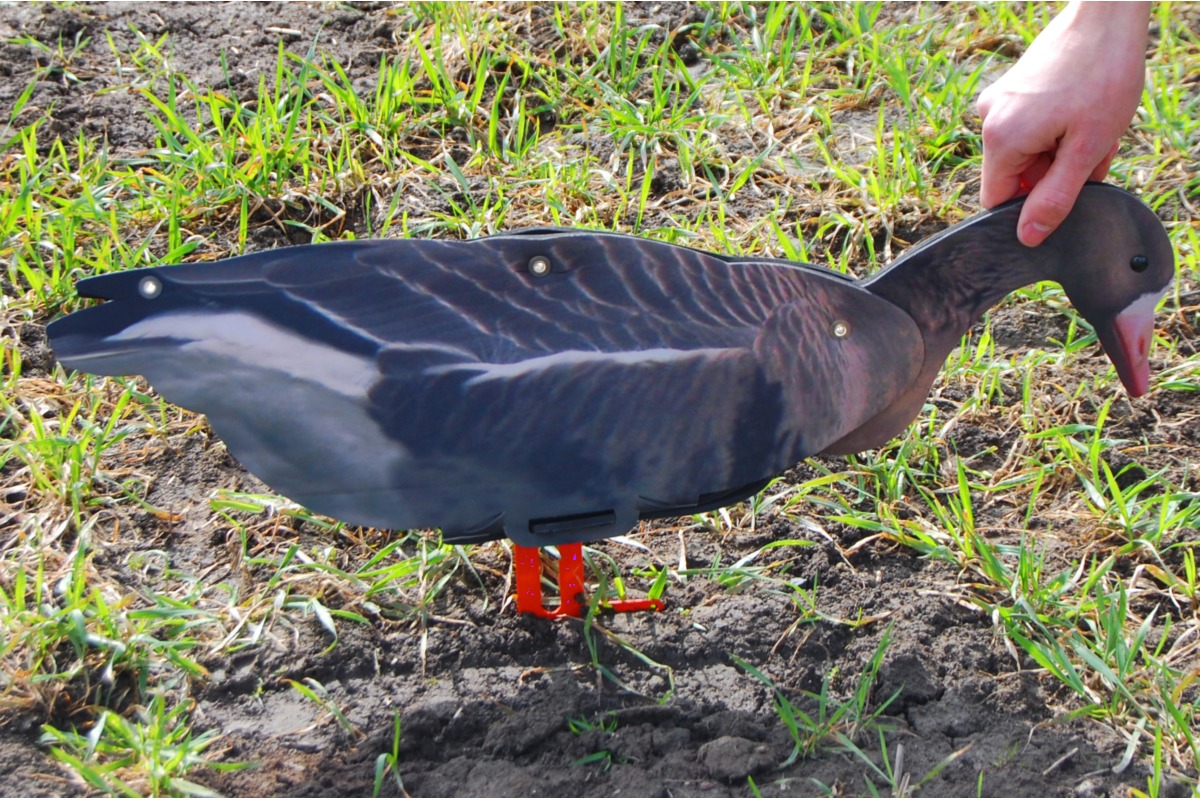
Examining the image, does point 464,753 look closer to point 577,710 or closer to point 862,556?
point 577,710

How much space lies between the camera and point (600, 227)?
264 centimetres

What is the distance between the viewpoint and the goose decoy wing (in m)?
1.58

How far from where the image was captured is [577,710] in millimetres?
1773

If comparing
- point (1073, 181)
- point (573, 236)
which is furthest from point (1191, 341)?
point (573, 236)

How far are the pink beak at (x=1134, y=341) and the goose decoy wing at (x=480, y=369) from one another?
19.0 inches

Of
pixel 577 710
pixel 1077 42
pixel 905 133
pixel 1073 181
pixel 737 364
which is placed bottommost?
pixel 577 710

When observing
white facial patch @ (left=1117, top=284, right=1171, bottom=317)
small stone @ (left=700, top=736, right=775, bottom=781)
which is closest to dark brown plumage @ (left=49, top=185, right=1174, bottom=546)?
white facial patch @ (left=1117, top=284, right=1171, bottom=317)

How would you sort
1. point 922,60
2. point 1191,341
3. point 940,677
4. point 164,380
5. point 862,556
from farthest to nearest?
1. point 922,60
2. point 1191,341
3. point 862,556
4. point 940,677
5. point 164,380

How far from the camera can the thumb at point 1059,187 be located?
165 centimetres

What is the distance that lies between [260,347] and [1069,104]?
1.17 m

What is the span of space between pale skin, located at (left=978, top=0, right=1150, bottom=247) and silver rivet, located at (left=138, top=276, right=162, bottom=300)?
1.20 metres

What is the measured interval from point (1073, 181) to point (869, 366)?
0.38 m

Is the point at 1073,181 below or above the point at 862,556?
above

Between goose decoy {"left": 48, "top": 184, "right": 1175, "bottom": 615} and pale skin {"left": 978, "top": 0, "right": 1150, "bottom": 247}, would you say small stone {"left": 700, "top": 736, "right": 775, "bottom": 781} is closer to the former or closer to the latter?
goose decoy {"left": 48, "top": 184, "right": 1175, "bottom": 615}
